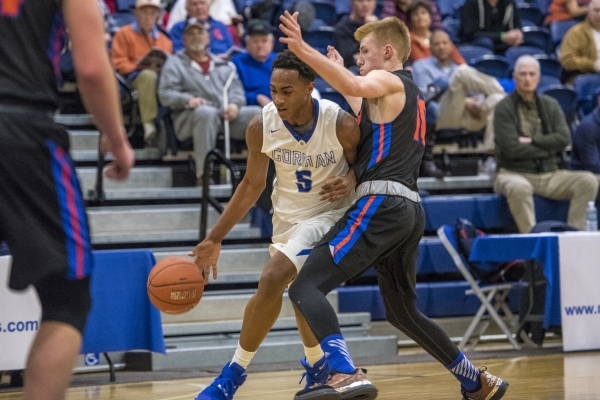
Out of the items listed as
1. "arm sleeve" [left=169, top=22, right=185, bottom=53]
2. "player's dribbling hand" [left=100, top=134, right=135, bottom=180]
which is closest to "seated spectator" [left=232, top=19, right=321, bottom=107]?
"arm sleeve" [left=169, top=22, right=185, bottom=53]

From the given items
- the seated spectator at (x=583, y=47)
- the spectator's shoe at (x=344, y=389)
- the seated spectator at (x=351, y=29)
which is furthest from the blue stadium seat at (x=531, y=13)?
the spectator's shoe at (x=344, y=389)

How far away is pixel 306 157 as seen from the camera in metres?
4.71

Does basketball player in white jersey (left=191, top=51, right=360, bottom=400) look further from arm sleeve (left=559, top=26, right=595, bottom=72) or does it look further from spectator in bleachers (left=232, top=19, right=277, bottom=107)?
arm sleeve (left=559, top=26, right=595, bottom=72)

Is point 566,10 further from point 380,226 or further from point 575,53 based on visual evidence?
point 380,226

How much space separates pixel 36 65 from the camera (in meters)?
2.67

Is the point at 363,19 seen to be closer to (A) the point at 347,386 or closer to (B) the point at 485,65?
(B) the point at 485,65

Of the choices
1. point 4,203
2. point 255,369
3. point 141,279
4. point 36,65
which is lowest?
point 255,369

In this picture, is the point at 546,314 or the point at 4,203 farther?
the point at 546,314

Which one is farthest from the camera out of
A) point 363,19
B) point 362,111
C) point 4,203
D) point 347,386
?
point 363,19

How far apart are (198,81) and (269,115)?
451 cm

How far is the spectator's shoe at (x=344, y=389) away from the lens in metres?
4.09

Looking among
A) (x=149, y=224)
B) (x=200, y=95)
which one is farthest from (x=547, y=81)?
(x=149, y=224)

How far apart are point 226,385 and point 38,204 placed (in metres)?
2.21

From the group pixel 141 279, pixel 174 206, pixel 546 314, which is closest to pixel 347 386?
pixel 141 279
